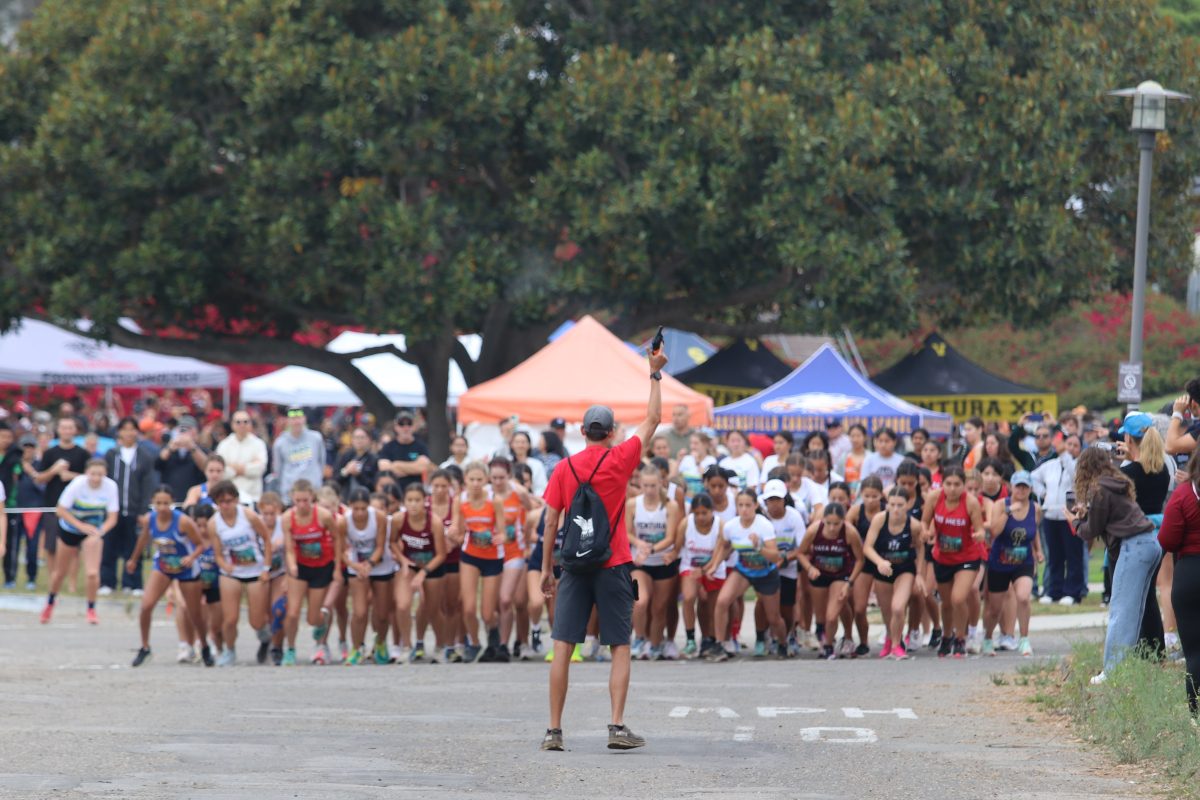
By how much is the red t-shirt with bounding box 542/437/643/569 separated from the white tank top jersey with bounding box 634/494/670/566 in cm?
603

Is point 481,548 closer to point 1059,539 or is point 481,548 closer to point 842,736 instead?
point 842,736

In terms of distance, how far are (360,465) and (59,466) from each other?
11.4ft

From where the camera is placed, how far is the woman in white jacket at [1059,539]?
19.3 metres

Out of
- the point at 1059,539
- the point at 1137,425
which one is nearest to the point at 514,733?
the point at 1137,425

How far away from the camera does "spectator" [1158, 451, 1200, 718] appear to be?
9664 millimetres

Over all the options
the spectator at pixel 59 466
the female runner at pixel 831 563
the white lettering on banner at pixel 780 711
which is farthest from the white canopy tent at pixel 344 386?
the white lettering on banner at pixel 780 711

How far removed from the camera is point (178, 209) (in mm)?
26016

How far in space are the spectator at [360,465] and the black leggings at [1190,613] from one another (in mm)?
11698

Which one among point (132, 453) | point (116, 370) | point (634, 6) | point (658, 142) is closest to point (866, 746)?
point (132, 453)

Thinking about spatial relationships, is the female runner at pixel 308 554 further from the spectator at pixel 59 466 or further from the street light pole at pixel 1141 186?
the street light pole at pixel 1141 186

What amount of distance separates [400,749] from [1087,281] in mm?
19117

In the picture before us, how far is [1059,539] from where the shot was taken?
19922 mm

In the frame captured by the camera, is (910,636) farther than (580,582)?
Yes

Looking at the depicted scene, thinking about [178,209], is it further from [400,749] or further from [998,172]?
[400,749]
